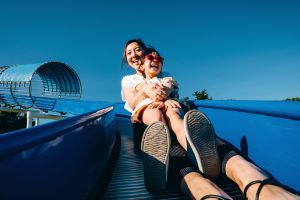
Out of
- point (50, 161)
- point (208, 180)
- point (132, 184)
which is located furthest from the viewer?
point (132, 184)

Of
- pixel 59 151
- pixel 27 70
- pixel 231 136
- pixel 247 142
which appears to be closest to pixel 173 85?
pixel 231 136

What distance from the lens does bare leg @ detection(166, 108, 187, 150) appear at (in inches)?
107

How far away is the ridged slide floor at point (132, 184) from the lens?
8.16ft

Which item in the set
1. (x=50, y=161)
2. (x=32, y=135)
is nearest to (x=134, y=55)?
(x=50, y=161)

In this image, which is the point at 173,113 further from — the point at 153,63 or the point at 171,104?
the point at 153,63

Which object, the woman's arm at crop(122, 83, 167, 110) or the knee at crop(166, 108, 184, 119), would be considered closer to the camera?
the knee at crop(166, 108, 184, 119)

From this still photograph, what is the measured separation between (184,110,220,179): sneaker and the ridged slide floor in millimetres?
192

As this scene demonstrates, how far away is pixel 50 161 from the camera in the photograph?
5.43 feet

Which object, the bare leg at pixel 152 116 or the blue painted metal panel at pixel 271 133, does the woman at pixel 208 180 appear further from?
the blue painted metal panel at pixel 271 133

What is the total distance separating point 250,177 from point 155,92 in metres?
Result: 1.68

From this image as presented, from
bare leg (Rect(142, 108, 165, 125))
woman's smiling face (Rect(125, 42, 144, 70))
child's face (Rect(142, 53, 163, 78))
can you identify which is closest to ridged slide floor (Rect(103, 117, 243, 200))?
bare leg (Rect(142, 108, 165, 125))

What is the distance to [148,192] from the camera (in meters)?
2.66

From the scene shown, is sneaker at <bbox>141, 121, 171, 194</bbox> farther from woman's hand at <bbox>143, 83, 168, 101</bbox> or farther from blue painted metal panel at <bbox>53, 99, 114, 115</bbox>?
blue painted metal panel at <bbox>53, 99, 114, 115</bbox>

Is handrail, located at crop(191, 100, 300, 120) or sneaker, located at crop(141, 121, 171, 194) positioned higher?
handrail, located at crop(191, 100, 300, 120)
